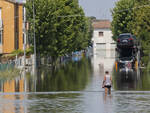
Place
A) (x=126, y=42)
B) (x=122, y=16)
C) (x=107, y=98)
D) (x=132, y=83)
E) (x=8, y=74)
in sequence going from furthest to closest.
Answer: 1. (x=122, y=16)
2. (x=126, y=42)
3. (x=8, y=74)
4. (x=132, y=83)
5. (x=107, y=98)

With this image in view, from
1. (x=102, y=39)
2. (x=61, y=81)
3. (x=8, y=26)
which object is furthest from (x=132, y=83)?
(x=102, y=39)

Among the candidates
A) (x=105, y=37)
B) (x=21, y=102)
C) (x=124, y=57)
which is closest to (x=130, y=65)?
(x=124, y=57)

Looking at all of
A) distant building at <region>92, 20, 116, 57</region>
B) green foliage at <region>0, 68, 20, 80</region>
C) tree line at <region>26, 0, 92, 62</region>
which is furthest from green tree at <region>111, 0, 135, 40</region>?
green foliage at <region>0, 68, 20, 80</region>

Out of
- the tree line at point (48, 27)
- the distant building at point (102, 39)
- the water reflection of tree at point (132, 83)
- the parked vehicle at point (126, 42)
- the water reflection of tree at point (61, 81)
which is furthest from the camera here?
the distant building at point (102, 39)

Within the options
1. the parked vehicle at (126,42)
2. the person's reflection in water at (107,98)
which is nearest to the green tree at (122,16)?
the parked vehicle at (126,42)

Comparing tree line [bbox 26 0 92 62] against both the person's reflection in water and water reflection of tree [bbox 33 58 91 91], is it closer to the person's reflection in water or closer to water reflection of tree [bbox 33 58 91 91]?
water reflection of tree [bbox 33 58 91 91]

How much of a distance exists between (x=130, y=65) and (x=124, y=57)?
73.4 inches

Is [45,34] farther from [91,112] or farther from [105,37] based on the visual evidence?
[105,37]

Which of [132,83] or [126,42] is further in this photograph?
[126,42]

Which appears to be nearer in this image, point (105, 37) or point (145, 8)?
point (145, 8)

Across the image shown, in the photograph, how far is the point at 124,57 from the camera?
67812mm

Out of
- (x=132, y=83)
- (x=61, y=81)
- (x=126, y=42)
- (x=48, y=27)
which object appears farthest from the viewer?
(x=48, y=27)

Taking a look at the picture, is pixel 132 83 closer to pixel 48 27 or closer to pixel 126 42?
pixel 126 42

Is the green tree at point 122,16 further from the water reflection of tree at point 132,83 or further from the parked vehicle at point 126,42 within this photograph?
the water reflection of tree at point 132,83
